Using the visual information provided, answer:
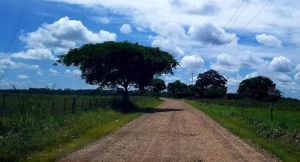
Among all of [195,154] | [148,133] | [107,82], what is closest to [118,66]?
[107,82]

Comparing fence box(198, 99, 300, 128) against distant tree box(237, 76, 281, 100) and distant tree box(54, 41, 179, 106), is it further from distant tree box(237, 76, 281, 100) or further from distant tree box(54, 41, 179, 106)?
distant tree box(237, 76, 281, 100)

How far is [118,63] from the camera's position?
44.9 metres

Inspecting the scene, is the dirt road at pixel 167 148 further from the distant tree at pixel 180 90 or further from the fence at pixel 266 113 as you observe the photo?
the distant tree at pixel 180 90

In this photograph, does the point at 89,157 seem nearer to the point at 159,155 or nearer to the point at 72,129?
the point at 159,155

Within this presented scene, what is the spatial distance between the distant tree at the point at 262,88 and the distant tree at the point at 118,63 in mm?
79479

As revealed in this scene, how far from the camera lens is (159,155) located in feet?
47.4

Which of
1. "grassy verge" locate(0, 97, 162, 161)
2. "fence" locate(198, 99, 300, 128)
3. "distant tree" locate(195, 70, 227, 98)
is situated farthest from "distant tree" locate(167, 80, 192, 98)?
"grassy verge" locate(0, 97, 162, 161)

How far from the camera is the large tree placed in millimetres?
44281

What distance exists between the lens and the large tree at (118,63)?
145ft

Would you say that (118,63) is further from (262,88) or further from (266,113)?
(262,88)

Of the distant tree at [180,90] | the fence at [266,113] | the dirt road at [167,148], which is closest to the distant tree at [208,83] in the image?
the distant tree at [180,90]

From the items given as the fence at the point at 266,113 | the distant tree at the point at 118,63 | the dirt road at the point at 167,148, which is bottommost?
the dirt road at the point at 167,148

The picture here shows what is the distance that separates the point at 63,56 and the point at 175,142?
3140 cm

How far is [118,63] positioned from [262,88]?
8518 centimetres
